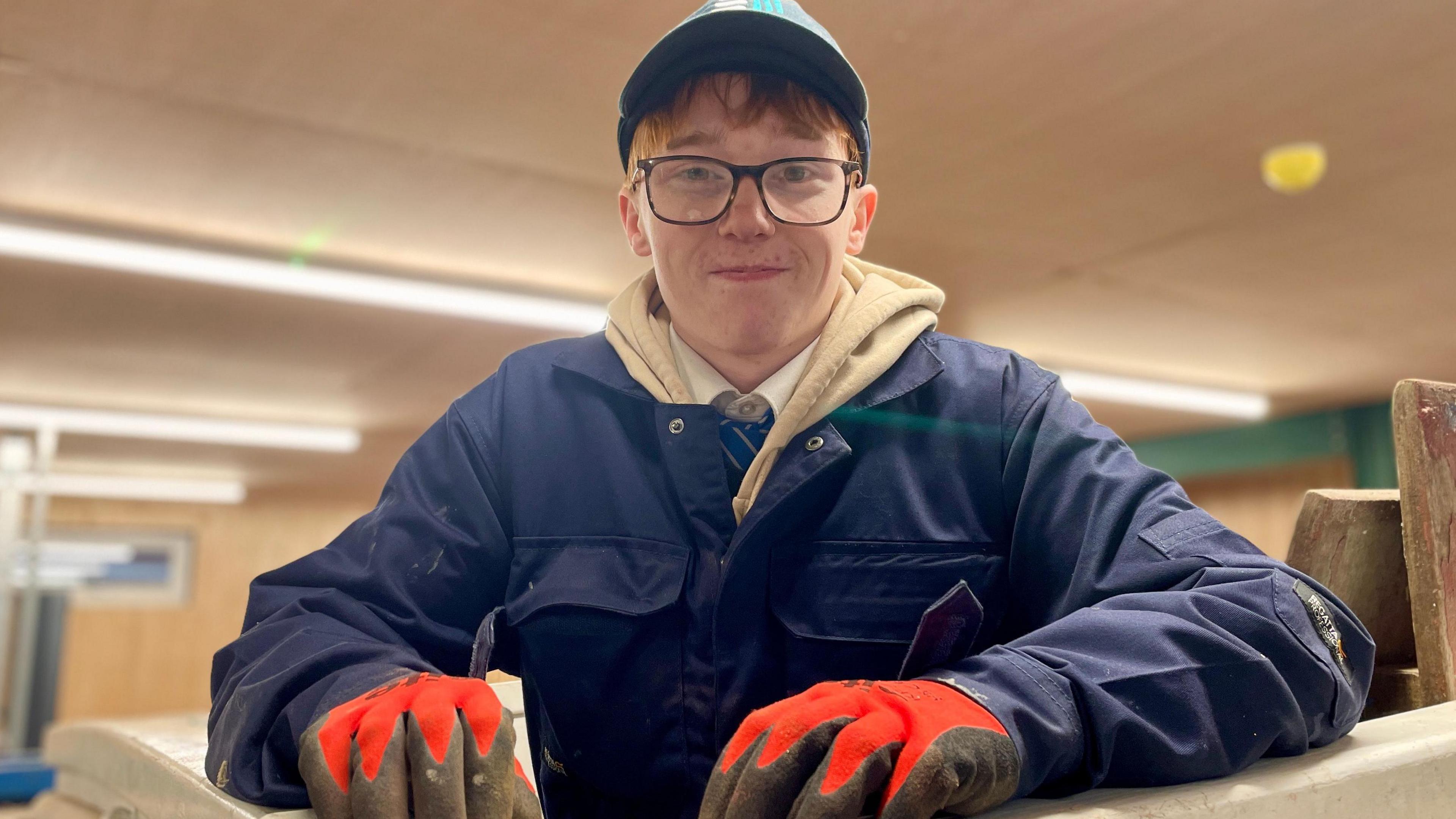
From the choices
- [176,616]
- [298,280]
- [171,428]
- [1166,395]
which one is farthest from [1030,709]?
[176,616]

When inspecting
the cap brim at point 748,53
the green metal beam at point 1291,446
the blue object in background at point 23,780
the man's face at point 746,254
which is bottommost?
the blue object in background at point 23,780

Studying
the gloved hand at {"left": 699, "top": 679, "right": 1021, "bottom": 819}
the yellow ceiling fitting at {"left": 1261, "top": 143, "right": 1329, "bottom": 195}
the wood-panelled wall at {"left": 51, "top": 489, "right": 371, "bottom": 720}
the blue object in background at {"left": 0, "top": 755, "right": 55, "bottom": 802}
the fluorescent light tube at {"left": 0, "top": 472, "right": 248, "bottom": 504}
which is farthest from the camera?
the wood-panelled wall at {"left": 51, "top": 489, "right": 371, "bottom": 720}

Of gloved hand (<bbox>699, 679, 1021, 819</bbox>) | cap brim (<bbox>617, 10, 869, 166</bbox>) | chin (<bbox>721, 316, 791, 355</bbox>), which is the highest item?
cap brim (<bbox>617, 10, 869, 166</bbox>)

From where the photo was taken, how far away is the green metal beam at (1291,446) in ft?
28.0

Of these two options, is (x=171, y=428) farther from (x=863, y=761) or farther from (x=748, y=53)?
(x=863, y=761)

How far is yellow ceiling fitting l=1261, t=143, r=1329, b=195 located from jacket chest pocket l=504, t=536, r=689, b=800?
11.8 feet

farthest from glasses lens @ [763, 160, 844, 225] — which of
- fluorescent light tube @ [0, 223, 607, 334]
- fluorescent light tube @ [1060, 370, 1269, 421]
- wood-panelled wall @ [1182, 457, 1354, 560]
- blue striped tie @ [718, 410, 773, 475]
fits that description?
wood-panelled wall @ [1182, 457, 1354, 560]

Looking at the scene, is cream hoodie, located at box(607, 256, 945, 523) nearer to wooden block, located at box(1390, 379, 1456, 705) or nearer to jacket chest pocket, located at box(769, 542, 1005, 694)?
jacket chest pocket, located at box(769, 542, 1005, 694)

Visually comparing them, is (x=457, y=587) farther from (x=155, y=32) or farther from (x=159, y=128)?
(x=159, y=128)

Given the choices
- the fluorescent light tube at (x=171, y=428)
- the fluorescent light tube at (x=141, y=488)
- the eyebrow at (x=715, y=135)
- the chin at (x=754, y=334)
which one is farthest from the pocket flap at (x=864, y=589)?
the fluorescent light tube at (x=141, y=488)

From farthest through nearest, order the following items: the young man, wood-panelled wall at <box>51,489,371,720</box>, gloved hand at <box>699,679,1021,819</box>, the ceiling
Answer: wood-panelled wall at <box>51,489,371,720</box> → the ceiling → the young man → gloved hand at <box>699,679,1021,819</box>

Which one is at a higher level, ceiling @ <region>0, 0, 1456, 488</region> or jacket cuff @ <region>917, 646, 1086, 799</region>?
ceiling @ <region>0, 0, 1456, 488</region>

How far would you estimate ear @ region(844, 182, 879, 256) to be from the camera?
1.23 metres

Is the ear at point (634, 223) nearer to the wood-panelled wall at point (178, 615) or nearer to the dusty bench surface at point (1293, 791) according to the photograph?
the dusty bench surface at point (1293, 791)
